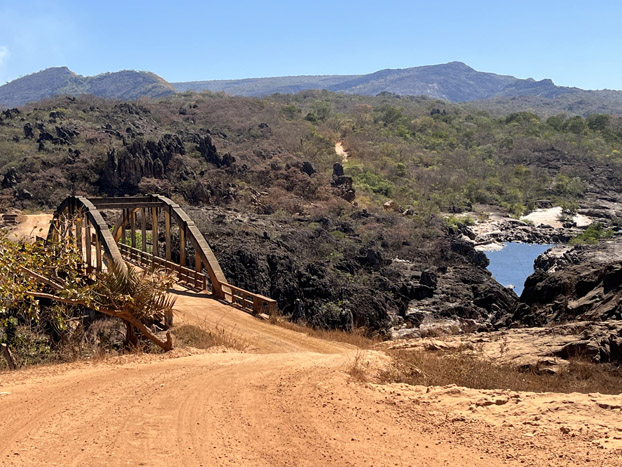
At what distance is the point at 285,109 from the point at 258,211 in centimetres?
5526

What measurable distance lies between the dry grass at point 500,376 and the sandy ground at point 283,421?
1.68ft

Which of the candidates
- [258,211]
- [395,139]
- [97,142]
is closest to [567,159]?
[395,139]

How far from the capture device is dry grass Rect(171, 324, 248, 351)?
1146 centimetres

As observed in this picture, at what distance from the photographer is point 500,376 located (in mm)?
8508

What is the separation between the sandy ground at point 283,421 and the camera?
5.82m

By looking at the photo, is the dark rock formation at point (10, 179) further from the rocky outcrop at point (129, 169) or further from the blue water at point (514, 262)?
the blue water at point (514, 262)

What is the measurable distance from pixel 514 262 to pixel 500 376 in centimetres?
3785

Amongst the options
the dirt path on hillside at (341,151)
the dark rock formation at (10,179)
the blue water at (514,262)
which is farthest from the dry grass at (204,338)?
the dirt path on hillside at (341,151)

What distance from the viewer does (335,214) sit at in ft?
151

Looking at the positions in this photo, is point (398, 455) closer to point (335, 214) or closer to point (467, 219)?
point (335, 214)

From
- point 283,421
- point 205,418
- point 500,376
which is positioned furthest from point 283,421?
point 500,376

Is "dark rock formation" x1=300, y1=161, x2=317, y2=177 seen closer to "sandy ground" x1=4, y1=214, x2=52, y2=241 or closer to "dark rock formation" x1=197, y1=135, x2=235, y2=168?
"dark rock formation" x1=197, y1=135, x2=235, y2=168

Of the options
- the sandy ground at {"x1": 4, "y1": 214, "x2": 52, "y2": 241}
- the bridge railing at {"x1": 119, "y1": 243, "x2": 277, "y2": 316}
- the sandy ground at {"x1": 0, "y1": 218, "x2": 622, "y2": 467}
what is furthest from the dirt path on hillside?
the sandy ground at {"x1": 0, "y1": 218, "x2": 622, "y2": 467}

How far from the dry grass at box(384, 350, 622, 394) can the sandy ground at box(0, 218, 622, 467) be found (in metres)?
0.51
